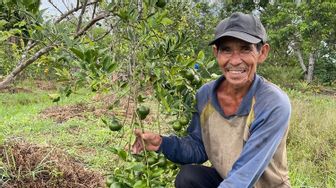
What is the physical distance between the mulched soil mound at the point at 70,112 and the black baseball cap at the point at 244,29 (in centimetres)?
505

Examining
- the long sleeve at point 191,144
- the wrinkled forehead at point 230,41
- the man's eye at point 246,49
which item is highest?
the wrinkled forehead at point 230,41

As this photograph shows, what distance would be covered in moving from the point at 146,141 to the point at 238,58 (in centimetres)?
55

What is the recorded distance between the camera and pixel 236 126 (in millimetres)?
1980

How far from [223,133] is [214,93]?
0.19m

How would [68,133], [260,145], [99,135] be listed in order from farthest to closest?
[68,133] < [99,135] < [260,145]

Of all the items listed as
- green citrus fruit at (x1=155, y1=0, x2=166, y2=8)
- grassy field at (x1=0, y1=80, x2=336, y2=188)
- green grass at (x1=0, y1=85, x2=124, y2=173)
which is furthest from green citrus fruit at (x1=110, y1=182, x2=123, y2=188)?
green grass at (x1=0, y1=85, x2=124, y2=173)

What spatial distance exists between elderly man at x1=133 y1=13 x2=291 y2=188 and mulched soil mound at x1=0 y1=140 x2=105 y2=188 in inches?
47.6

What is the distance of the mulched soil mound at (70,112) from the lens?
6887 mm

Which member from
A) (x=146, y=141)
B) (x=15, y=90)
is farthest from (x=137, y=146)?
(x=15, y=90)

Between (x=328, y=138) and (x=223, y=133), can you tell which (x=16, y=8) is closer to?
(x=223, y=133)

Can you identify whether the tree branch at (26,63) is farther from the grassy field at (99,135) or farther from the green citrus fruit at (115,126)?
the grassy field at (99,135)

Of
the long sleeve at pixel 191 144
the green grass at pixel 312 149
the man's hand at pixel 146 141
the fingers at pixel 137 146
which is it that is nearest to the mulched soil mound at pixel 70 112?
the green grass at pixel 312 149

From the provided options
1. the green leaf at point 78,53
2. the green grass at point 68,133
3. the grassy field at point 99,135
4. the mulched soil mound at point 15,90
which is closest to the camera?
the green leaf at point 78,53

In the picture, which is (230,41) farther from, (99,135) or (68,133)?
(68,133)
